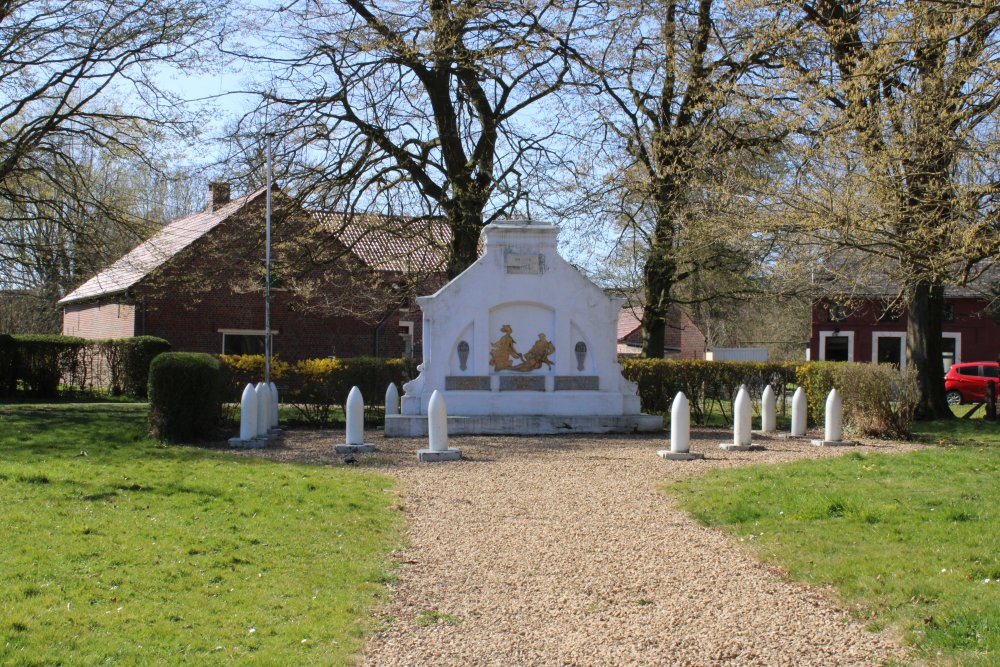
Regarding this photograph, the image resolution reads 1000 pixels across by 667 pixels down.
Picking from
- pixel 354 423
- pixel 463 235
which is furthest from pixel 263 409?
pixel 463 235

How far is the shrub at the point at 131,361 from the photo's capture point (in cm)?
2614

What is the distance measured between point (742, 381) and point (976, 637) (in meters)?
15.4

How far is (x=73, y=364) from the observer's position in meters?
26.1

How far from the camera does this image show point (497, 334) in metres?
17.4

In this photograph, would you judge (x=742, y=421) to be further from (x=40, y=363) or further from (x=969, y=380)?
(x=969, y=380)

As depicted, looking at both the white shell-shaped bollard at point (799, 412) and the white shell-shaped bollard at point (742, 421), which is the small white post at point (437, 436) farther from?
the white shell-shaped bollard at point (799, 412)

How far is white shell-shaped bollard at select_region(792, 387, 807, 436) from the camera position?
A: 16812 mm

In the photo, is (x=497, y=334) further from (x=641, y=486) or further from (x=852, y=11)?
(x=852, y=11)

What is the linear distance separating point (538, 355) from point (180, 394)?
6.52 m

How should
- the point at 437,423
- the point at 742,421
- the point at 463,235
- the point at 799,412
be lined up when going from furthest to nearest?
the point at 463,235 < the point at 799,412 < the point at 742,421 < the point at 437,423

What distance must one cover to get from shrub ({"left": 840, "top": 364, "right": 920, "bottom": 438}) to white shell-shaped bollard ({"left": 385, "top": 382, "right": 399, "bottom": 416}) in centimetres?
868

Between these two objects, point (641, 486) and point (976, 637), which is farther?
point (641, 486)

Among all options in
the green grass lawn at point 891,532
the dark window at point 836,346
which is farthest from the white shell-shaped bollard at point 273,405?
the dark window at point 836,346

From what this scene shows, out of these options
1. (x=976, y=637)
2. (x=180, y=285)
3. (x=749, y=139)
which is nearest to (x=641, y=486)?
(x=976, y=637)
